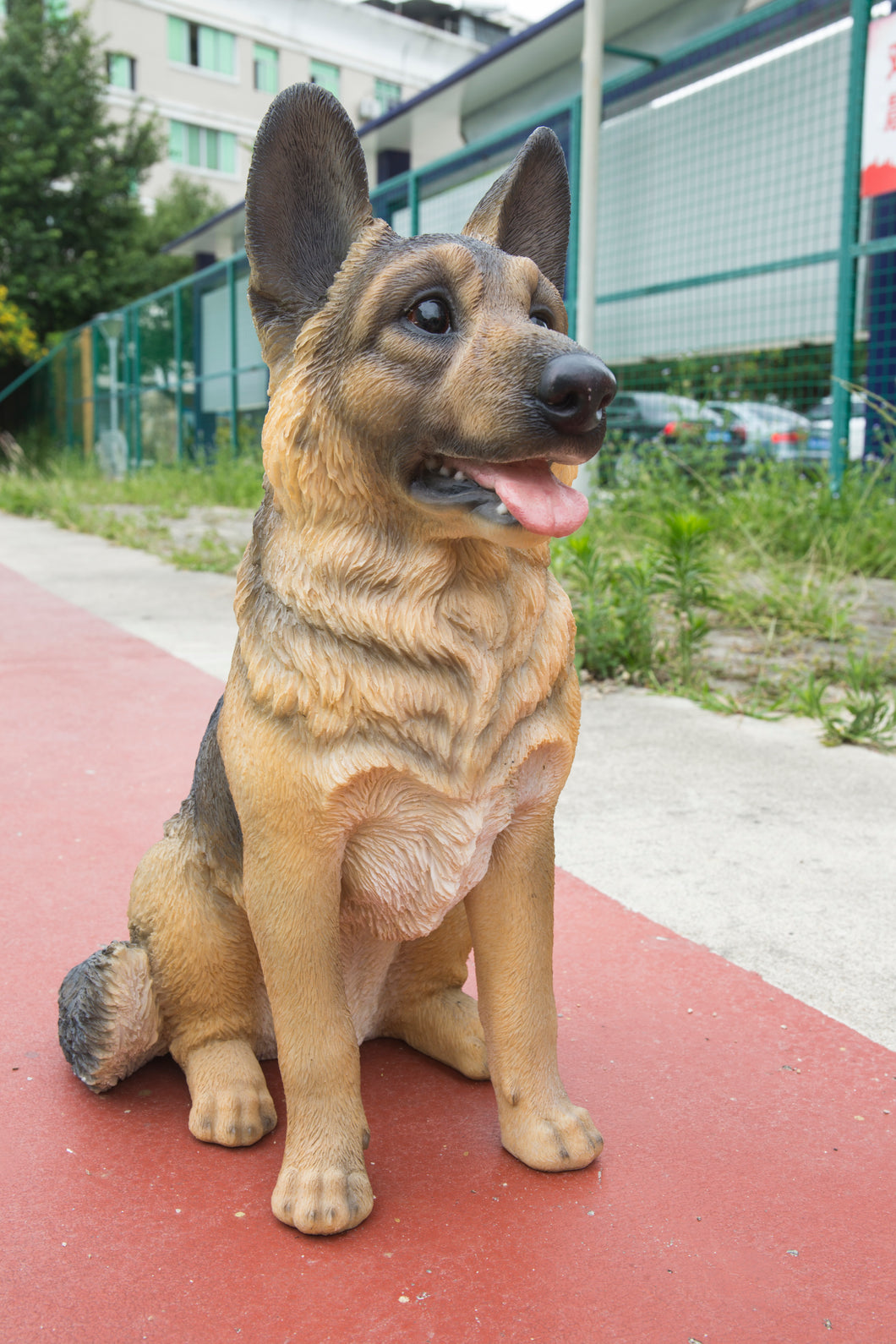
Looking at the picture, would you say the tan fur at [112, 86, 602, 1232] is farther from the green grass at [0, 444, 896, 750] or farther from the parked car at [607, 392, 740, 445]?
the parked car at [607, 392, 740, 445]

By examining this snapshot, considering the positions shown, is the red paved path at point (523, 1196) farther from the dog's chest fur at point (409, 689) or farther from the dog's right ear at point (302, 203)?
the dog's right ear at point (302, 203)

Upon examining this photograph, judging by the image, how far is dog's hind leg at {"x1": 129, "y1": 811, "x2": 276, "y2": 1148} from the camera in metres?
1.80

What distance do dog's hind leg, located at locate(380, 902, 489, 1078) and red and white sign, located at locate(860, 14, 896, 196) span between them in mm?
6082

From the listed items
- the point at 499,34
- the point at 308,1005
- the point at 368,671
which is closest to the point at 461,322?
the point at 368,671

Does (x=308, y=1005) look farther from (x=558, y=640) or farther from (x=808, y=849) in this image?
(x=808, y=849)

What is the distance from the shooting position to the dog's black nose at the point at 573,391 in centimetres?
133

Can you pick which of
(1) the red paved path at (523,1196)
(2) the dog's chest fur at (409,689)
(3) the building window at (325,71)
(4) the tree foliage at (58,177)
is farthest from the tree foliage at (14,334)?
(2) the dog's chest fur at (409,689)

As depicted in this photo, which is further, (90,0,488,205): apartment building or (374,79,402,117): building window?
(374,79,402,117): building window

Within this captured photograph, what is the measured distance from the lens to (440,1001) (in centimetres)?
208

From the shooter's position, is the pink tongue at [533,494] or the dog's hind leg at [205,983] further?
the dog's hind leg at [205,983]

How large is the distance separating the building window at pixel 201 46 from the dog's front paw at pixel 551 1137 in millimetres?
38784

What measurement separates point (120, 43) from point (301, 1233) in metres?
38.5

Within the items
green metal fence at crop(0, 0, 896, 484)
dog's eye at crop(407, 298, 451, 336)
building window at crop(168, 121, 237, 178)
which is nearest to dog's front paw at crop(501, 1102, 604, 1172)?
dog's eye at crop(407, 298, 451, 336)

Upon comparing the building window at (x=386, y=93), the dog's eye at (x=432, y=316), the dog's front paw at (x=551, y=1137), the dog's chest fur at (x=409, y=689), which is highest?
the building window at (x=386, y=93)
